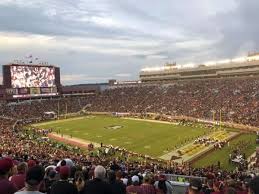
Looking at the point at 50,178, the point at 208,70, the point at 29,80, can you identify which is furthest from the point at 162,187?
the point at 208,70

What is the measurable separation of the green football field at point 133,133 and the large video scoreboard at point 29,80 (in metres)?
17.3

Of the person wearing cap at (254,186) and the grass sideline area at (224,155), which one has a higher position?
the person wearing cap at (254,186)

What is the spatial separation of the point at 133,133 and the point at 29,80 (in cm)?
4018

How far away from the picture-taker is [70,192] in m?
6.26

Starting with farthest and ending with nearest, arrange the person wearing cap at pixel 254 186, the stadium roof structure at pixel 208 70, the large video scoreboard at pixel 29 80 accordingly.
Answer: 1. the stadium roof structure at pixel 208 70
2. the large video scoreboard at pixel 29 80
3. the person wearing cap at pixel 254 186

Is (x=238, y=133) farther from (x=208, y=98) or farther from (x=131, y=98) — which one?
(x=131, y=98)

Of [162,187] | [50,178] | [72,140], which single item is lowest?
[72,140]

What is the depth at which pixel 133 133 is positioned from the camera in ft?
183

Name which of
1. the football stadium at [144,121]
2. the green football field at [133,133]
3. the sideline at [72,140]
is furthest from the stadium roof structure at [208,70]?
the sideline at [72,140]

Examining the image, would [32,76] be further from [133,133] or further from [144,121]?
[133,133]

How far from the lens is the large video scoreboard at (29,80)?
3287 inches

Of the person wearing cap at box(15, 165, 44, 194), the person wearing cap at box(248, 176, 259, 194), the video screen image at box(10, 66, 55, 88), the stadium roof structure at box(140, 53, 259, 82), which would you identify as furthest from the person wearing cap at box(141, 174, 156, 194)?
the stadium roof structure at box(140, 53, 259, 82)

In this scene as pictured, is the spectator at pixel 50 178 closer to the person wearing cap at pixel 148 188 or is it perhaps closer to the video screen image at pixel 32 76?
the person wearing cap at pixel 148 188

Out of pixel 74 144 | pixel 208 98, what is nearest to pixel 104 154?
pixel 74 144
